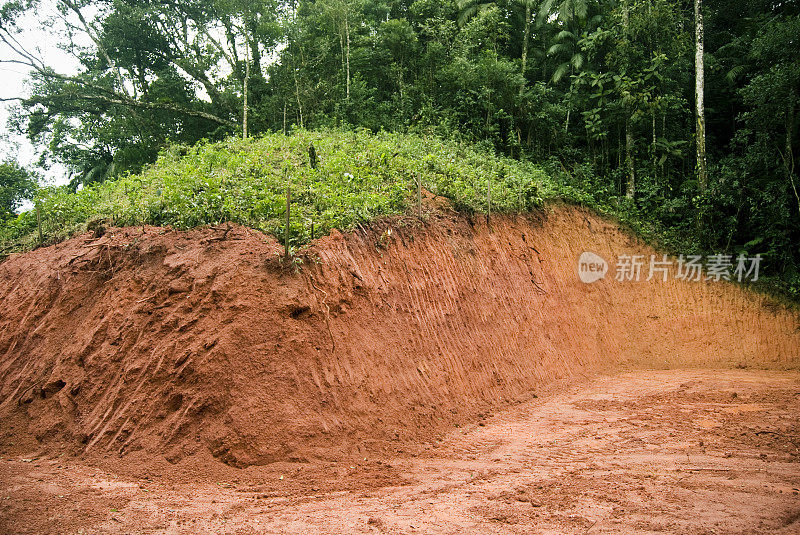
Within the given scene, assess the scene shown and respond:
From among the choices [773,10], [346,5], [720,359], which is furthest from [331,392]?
[773,10]

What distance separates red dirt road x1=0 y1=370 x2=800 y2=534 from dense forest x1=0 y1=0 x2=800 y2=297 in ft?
35.0

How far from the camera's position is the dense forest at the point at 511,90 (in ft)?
57.2

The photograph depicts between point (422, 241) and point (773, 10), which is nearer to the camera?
point (422, 241)

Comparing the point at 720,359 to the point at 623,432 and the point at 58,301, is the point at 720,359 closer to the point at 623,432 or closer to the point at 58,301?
the point at 623,432

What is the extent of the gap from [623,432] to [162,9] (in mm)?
26827

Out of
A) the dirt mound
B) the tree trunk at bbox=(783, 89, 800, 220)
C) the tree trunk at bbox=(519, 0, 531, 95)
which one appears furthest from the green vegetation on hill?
the tree trunk at bbox=(519, 0, 531, 95)

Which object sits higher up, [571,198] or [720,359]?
[571,198]

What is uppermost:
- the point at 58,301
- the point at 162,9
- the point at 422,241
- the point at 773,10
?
the point at 162,9

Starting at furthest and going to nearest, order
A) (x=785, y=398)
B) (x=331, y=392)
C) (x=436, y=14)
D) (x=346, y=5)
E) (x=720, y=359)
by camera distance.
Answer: (x=436, y=14) < (x=346, y=5) < (x=720, y=359) < (x=785, y=398) < (x=331, y=392)

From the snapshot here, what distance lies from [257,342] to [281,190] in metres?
4.00

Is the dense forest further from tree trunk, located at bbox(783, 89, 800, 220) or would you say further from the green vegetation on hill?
the green vegetation on hill

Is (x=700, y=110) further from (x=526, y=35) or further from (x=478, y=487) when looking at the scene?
(x=478, y=487)

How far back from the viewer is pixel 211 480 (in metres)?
6.32

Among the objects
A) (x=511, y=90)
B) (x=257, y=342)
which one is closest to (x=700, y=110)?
(x=511, y=90)
